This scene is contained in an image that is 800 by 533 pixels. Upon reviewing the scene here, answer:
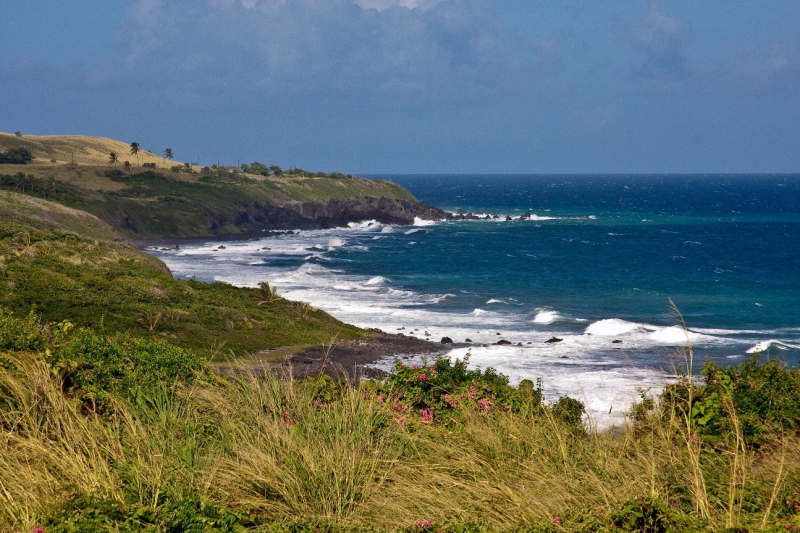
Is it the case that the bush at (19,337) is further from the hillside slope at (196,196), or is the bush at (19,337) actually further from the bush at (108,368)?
the hillside slope at (196,196)

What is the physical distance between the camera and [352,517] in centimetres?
532

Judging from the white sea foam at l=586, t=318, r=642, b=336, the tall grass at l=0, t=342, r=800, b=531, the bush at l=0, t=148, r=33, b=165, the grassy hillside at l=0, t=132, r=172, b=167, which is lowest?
the white sea foam at l=586, t=318, r=642, b=336

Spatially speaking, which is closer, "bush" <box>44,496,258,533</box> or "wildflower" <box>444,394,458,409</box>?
"bush" <box>44,496,258,533</box>

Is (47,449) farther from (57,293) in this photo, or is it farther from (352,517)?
(57,293)

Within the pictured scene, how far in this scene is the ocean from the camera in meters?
35.4

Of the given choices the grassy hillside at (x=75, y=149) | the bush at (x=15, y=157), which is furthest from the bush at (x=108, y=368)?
the grassy hillside at (x=75, y=149)

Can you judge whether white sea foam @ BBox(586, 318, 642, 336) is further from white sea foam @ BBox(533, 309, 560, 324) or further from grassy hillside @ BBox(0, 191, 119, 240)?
grassy hillside @ BBox(0, 191, 119, 240)

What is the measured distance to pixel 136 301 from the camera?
34844mm

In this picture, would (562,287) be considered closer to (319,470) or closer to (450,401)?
(450,401)

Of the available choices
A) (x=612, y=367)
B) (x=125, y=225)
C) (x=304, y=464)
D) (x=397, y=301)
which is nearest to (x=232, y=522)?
(x=304, y=464)

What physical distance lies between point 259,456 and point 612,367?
30.7m

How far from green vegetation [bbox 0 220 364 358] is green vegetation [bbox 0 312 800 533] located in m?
21.3

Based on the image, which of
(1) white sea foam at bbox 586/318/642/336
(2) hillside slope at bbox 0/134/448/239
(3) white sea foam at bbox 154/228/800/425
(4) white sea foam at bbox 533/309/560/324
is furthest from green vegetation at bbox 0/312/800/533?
(2) hillside slope at bbox 0/134/448/239

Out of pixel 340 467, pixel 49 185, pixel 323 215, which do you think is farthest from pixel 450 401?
pixel 323 215
